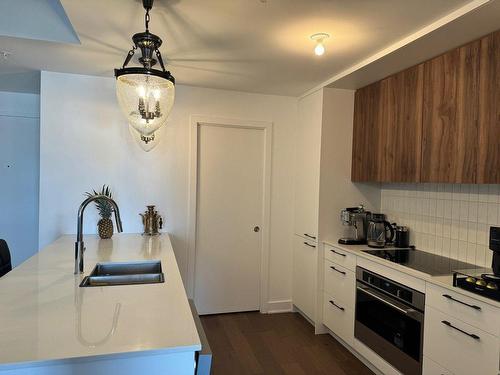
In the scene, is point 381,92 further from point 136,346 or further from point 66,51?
point 136,346

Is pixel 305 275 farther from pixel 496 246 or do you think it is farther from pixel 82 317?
pixel 82 317

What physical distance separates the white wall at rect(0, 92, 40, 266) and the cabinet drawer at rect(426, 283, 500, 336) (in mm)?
4237

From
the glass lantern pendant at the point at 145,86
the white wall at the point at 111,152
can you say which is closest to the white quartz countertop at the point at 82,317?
the glass lantern pendant at the point at 145,86

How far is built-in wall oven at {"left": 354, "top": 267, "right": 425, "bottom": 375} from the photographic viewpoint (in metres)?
2.20

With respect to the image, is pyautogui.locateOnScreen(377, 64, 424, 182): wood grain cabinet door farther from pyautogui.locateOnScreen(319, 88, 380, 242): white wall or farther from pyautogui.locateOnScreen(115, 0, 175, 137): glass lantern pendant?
pyautogui.locateOnScreen(115, 0, 175, 137): glass lantern pendant

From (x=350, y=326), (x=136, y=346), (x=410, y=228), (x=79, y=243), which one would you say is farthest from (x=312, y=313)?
(x=136, y=346)

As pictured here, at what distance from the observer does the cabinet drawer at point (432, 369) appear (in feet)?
6.55

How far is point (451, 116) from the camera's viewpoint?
7.48 feet

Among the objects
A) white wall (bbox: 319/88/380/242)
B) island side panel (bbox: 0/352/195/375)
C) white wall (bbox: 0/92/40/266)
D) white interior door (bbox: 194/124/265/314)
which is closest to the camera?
island side panel (bbox: 0/352/195/375)

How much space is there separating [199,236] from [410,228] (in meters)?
2.04

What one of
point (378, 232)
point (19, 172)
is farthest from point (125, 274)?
point (19, 172)

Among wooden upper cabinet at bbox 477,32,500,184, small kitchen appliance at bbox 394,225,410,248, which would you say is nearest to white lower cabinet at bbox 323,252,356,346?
small kitchen appliance at bbox 394,225,410,248

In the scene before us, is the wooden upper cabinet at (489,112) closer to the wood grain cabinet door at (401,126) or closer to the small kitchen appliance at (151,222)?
the wood grain cabinet door at (401,126)

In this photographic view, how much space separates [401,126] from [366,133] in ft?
1.46
